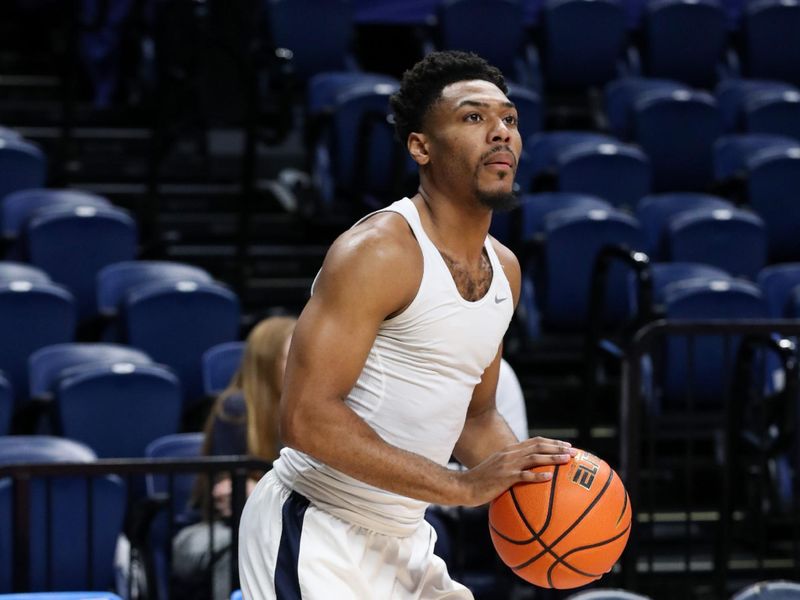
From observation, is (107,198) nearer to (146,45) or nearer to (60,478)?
(146,45)

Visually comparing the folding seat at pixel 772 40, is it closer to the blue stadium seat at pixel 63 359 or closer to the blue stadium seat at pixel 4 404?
the blue stadium seat at pixel 63 359

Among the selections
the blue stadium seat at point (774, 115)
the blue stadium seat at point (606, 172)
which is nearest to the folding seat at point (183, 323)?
the blue stadium seat at point (606, 172)

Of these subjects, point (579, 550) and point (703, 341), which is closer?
point (579, 550)

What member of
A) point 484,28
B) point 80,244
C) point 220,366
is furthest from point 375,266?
point 484,28

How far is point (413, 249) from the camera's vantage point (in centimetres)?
277

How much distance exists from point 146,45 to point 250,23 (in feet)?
2.25

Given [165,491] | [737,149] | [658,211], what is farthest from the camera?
[737,149]

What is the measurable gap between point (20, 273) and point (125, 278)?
46cm

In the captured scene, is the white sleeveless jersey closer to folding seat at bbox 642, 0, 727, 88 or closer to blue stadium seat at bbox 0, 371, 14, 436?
blue stadium seat at bbox 0, 371, 14, 436

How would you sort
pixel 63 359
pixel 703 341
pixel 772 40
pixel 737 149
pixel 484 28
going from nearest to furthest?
pixel 63 359, pixel 703 341, pixel 737 149, pixel 484 28, pixel 772 40

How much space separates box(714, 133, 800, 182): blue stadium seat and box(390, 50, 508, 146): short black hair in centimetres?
525

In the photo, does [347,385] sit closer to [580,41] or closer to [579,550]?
[579,550]

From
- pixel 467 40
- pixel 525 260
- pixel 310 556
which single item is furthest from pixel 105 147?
pixel 310 556

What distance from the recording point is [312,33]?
28.0 feet
